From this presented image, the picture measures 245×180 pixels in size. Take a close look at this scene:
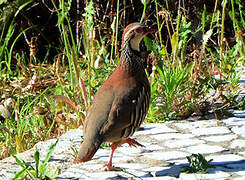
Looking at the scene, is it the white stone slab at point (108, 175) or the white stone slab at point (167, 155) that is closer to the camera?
the white stone slab at point (108, 175)

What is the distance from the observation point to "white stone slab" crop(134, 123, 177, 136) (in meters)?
5.13

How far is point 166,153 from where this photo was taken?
4480 millimetres

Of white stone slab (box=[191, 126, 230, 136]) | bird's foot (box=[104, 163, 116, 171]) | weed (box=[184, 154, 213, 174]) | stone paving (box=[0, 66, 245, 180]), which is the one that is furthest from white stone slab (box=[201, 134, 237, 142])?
bird's foot (box=[104, 163, 116, 171])

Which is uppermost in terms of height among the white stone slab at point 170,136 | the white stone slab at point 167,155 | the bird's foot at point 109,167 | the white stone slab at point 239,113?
the white stone slab at point 239,113

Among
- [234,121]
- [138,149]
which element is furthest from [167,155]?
[234,121]

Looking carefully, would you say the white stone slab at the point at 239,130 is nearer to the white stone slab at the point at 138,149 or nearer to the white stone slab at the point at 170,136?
the white stone slab at the point at 170,136

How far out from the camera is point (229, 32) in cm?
878

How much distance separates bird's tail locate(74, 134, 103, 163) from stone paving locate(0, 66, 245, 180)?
10.7 inches

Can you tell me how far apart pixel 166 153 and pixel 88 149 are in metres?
0.91

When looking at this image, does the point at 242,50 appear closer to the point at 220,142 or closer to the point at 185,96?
the point at 185,96

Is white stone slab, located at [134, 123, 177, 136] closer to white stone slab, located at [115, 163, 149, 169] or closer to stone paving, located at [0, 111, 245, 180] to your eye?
stone paving, located at [0, 111, 245, 180]

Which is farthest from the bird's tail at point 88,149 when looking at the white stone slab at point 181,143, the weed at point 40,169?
the white stone slab at point 181,143

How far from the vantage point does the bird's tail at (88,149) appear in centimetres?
378

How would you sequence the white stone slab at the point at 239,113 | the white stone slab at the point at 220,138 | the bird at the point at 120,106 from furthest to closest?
the white stone slab at the point at 239,113, the white stone slab at the point at 220,138, the bird at the point at 120,106
